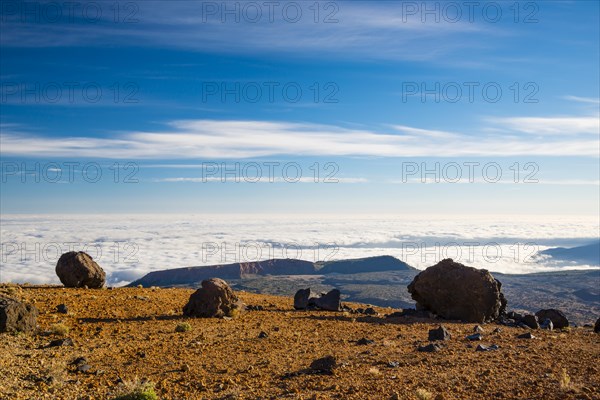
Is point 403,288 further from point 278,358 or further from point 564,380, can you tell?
point 564,380

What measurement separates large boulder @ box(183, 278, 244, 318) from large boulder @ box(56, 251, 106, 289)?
404 inches

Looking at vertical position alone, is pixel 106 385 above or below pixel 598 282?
above

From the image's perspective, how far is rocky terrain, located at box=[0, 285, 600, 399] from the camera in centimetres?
1248

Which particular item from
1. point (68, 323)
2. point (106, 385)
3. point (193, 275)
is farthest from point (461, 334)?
point (193, 275)

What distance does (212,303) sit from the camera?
77.4 ft

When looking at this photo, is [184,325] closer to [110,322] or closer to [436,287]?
[110,322]

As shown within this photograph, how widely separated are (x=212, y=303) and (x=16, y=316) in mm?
8066

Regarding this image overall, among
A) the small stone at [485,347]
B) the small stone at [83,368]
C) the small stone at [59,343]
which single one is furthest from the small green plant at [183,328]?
the small stone at [485,347]

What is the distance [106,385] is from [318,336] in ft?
28.0

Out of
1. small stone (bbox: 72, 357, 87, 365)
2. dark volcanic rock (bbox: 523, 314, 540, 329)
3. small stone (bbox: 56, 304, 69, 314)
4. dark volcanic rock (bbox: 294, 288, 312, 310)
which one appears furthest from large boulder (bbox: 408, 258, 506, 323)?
small stone (bbox: 72, 357, 87, 365)

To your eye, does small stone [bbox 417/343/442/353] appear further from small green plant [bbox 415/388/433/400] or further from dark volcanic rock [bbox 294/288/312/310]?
dark volcanic rock [bbox 294/288/312/310]

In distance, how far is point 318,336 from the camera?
1950 centimetres

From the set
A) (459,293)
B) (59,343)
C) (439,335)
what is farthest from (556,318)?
(59,343)

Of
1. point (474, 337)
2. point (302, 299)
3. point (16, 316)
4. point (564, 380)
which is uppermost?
point (16, 316)
